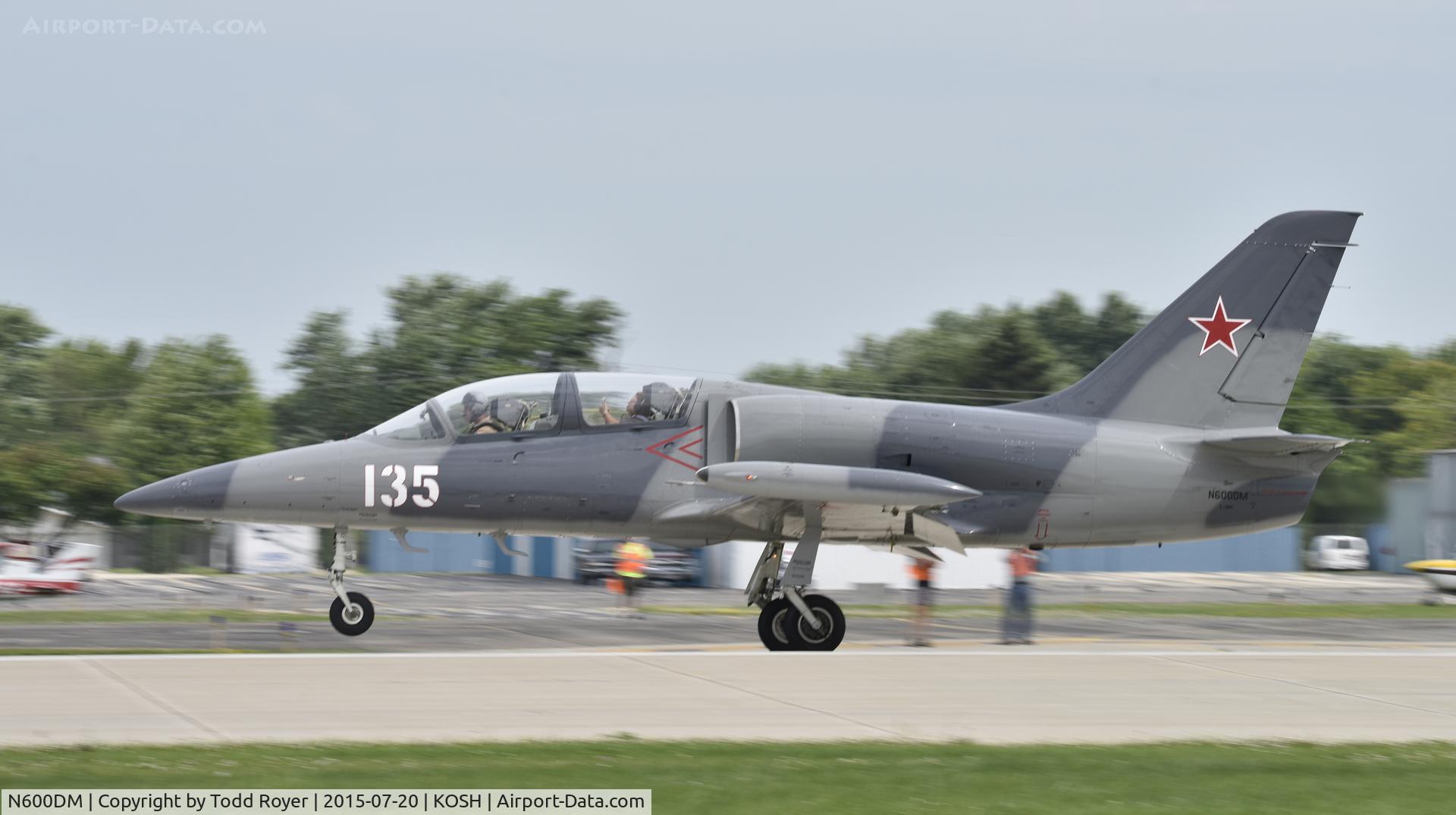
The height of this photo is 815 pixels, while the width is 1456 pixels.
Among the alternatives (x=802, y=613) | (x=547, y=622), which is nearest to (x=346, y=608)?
(x=802, y=613)

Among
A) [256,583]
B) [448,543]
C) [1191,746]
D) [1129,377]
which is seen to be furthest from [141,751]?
[448,543]

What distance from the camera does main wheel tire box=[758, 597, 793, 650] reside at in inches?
644

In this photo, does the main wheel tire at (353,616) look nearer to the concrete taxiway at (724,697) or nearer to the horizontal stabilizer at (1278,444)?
the concrete taxiway at (724,697)

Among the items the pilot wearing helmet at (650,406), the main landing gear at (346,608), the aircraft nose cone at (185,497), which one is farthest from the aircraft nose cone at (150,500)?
the pilot wearing helmet at (650,406)

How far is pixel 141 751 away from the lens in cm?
906

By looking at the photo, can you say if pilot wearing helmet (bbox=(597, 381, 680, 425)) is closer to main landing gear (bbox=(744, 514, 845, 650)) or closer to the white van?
main landing gear (bbox=(744, 514, 845, 650))

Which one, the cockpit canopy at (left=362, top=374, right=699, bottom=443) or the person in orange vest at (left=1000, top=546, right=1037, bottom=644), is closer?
the cockpit canopy at (left=362, top=374, right=699, bottom=443)

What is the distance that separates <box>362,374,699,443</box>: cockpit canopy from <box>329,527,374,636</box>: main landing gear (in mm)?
Result: 1438

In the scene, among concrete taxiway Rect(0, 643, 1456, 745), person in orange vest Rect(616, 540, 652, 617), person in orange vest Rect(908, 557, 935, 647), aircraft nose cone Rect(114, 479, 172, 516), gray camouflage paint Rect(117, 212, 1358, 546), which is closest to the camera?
concrete taxiway Rect(0, 643, 1456, 745)

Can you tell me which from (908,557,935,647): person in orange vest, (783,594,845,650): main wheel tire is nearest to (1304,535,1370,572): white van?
(908,557,935,647): person in orange vest

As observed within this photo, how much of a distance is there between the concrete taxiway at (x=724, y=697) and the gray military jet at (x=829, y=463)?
1.65 meters

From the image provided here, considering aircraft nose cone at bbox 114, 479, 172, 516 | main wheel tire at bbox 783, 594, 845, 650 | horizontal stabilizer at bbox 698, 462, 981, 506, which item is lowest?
main wheel tire at bbox 783, 594, 845, 650

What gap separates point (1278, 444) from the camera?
A: 1675 centimetres

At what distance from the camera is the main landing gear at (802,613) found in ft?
53.2
